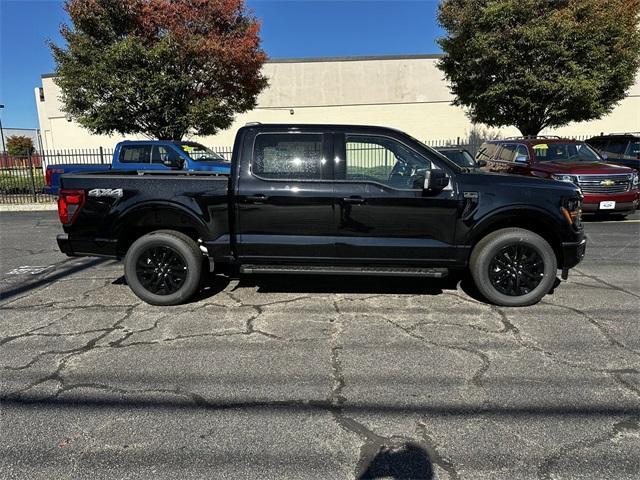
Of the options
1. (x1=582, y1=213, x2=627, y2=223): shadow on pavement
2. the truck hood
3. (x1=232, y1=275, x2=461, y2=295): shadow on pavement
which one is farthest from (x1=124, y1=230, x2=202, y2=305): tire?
(x1=582, y1=213, x2=627, y2=223): shadow on pavement

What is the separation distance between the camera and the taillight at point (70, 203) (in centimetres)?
496

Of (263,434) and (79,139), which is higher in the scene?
(79,139)

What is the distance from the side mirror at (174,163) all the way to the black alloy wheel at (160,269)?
728cm

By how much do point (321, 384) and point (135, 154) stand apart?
36.2 feet

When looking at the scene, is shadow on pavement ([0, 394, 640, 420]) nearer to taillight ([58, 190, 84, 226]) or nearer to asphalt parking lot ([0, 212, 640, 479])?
asphalt parking lot ([0, 212, 640, 479])

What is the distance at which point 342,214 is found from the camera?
15.7ft

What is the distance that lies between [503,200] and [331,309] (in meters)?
2.07

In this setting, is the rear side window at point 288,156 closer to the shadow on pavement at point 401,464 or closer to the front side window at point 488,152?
the shadow on pavement at point 401,464

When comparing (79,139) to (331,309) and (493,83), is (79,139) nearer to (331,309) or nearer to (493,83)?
(493,83)

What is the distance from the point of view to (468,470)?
2.45 m

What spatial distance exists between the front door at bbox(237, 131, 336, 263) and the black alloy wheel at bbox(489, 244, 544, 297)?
5.65 feet

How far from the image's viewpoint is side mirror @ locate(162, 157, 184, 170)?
468 inches

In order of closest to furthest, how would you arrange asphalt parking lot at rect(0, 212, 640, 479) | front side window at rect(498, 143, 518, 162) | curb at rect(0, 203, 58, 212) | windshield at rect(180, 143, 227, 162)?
asphalt parking lot at rect(0, 212, 640, 479) < front side window at rect(498, 143, 518, 162) < windshield at rect(180, 143, 227, 162) < curb at rect(0, 203, 58, 212)

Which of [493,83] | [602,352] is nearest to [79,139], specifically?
[493,83]
